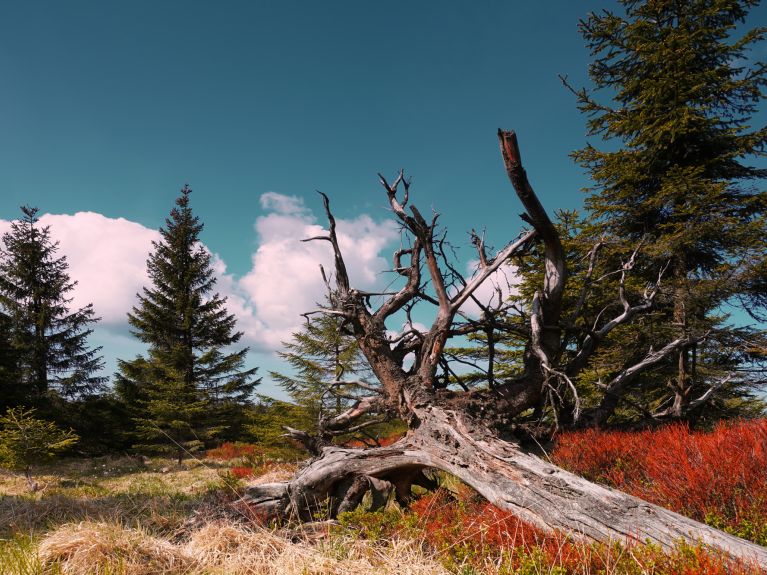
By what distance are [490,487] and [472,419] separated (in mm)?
1330

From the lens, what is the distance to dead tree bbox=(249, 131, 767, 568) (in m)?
3.37

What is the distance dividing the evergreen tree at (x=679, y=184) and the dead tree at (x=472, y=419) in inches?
70.0

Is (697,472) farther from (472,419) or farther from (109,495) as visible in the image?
(109,495)

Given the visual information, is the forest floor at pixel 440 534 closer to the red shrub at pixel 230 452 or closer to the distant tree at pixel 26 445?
the distant tree at pixel 26 445

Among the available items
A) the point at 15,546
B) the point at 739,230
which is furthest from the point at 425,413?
the point at 739,230

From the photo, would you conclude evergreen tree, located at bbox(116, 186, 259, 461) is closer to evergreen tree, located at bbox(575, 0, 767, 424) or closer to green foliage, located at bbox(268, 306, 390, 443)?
green foliage, located at bbox(268, 306, 390, 443)

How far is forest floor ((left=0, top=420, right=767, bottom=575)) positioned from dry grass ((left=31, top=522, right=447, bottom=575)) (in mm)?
12

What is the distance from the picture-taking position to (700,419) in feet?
28.6

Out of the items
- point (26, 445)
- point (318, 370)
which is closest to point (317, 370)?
point (318, 370)

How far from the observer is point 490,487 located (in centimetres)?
421

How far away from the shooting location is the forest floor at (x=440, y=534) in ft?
9.75

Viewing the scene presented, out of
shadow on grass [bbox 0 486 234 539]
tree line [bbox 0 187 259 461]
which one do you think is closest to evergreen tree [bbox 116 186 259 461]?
tree line [bbox 0 187 259 461]

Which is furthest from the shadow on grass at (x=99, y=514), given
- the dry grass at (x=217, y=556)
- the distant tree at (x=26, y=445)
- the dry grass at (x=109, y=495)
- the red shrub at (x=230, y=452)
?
the red shrub at (x=230, y=452)

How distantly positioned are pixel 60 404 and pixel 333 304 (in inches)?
736
